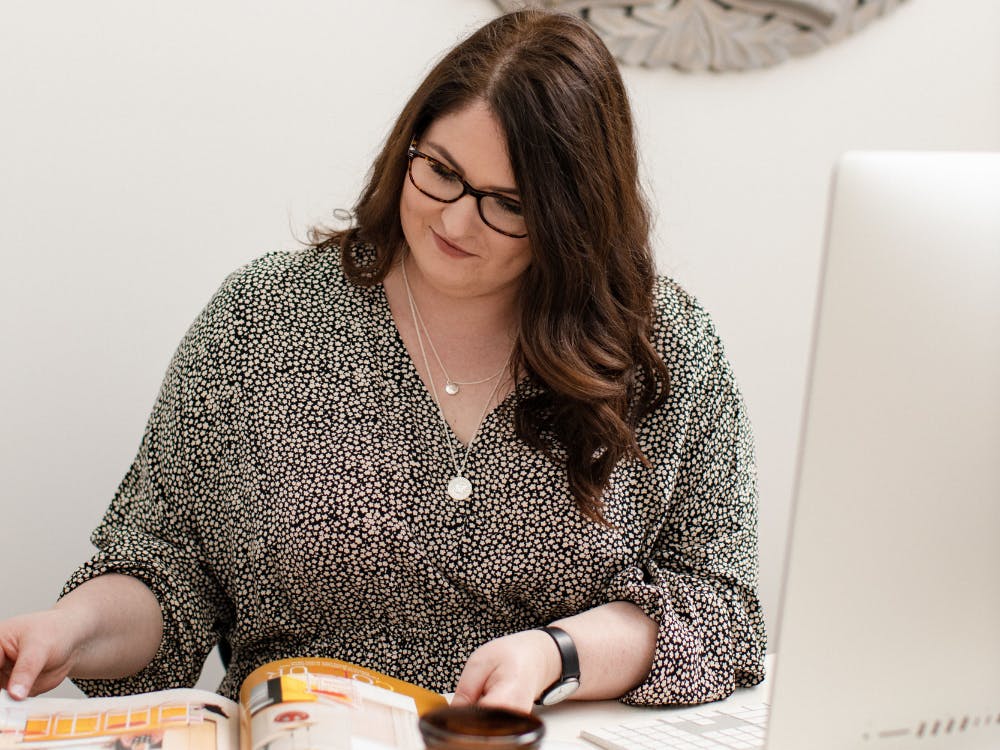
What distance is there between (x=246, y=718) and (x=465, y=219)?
23.1 inches

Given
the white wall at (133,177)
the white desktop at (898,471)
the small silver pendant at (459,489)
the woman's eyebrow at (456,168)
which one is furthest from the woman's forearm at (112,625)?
the white desktop at (898,471)

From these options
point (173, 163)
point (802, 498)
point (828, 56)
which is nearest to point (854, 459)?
point (802, 498)

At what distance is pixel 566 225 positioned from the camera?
4.30 ft

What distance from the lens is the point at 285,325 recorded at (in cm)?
136

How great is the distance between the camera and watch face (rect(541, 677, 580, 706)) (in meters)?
1.10

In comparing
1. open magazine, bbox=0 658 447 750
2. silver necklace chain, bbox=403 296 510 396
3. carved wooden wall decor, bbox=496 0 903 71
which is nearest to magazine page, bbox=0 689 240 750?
open magazine, bbox=0 658 447 750

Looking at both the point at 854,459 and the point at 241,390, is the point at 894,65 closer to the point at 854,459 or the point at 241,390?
the point at 241,390

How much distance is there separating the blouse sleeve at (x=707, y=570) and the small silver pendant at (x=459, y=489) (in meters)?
0.20

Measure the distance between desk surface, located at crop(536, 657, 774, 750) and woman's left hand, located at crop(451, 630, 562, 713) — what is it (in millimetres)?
37

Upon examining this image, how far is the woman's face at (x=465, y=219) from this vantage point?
1265 mm

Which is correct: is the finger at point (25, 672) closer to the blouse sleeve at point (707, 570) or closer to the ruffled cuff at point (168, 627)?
the ruffled cuff at point (168, 627)

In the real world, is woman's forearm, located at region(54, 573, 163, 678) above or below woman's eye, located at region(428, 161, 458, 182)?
below

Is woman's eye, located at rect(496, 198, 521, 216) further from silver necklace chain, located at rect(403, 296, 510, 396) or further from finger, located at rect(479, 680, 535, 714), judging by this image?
finger, located at rect(479, 680, 535, 714)

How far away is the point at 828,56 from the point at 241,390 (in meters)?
1.27
